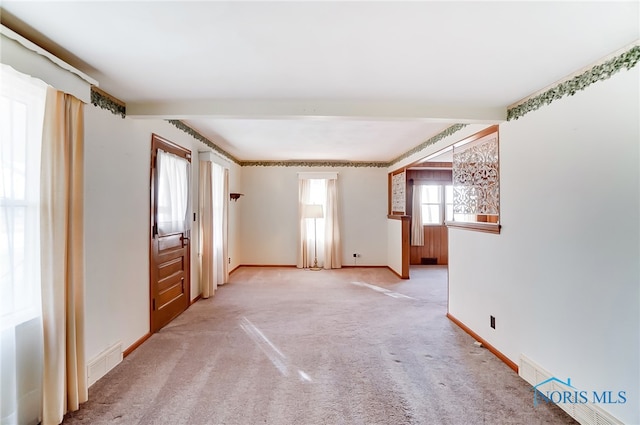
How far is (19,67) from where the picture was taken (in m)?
1.54

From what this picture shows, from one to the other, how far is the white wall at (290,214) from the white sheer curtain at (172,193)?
9.70ft

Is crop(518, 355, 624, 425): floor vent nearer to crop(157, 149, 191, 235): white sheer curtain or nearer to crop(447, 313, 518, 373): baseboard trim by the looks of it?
crop(447, 313, 518, 373): baseboard trim

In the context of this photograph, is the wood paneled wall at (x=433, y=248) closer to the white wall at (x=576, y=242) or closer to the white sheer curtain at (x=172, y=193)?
the white wall at (x=576, y=242)

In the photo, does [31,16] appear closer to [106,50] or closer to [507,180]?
[106,50]

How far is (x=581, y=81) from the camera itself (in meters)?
1.95

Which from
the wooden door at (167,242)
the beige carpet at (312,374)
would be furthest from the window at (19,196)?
the wooden door at (167,242)

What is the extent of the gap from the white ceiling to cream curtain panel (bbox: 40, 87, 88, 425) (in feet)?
1.54

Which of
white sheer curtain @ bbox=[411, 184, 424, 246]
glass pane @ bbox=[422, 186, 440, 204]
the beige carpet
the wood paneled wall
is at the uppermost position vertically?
glass pane @ bbox=[422, 186, 440, 204]

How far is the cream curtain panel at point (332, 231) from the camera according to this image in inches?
270

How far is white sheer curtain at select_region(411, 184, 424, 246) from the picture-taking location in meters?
7.64

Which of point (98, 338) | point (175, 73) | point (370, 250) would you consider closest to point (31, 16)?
point (175, 73)

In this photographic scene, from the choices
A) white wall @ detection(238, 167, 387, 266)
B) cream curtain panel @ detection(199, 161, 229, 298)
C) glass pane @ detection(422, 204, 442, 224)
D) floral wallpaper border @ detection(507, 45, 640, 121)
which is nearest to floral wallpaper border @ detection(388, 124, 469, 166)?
floral wallpaper border @ detection(507, 45, 640, 121)

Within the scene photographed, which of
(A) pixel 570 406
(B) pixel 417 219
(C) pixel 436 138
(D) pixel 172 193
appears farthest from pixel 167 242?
(B) pixel 417 219

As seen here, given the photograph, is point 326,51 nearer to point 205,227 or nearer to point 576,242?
point 576,242
